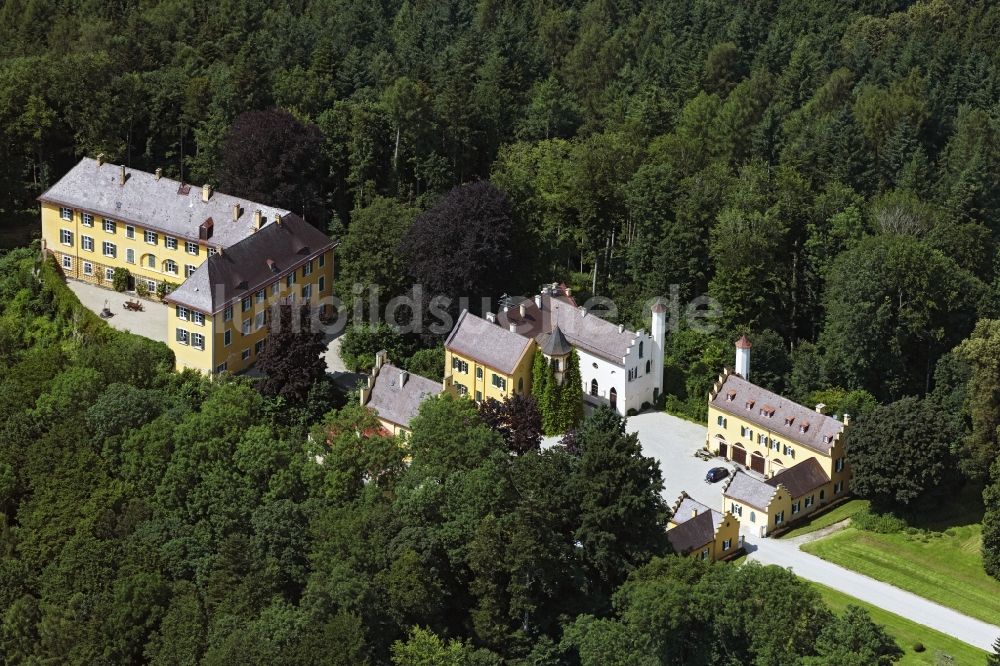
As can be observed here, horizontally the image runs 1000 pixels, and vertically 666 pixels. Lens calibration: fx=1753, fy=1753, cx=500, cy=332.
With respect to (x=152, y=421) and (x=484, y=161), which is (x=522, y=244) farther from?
(x=152, y=421)

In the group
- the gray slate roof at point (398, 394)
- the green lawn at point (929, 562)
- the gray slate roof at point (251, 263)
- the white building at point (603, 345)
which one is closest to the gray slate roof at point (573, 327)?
the white building at point (603, 345)

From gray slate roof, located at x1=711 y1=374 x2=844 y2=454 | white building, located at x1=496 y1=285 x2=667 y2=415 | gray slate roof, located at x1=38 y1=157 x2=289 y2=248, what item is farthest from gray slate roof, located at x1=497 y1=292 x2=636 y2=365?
gray slate roof, located at x1=38 y1=157 x2=289 y2=248

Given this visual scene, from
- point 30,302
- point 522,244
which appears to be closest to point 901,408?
point 522,244

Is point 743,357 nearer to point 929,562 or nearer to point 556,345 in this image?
point 556,345

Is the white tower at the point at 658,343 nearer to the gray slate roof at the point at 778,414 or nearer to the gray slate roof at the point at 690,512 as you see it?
the gray slate roof at the point at 778,414

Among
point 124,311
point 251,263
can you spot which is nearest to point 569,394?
point 251,263
